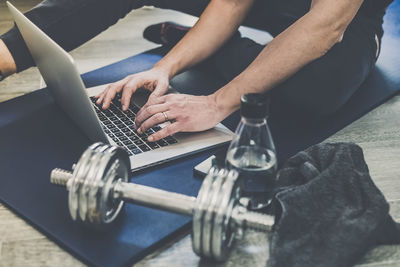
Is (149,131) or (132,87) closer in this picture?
(149,131)

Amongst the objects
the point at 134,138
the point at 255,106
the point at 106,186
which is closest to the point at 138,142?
the point at 134,138

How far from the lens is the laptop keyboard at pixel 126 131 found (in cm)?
114

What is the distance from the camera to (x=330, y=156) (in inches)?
40.4

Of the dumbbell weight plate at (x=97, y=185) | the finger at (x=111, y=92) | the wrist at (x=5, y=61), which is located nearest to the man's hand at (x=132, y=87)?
the finger at (x=111, y=92)

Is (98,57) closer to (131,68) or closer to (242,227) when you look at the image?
(131,68)

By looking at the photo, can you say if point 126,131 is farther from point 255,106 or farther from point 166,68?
point 255,106

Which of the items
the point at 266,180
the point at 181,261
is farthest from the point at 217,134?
the point at 181,261

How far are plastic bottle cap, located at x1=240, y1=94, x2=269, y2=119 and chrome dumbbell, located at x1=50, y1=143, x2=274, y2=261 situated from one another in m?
0.11

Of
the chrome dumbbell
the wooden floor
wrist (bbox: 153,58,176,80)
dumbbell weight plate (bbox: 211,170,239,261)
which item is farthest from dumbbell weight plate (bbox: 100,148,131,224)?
wrist (bbox: 153,58,176,80)

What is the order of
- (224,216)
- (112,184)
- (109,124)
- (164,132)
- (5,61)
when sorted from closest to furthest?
(224,216), (112,184), (164,132), (109,124), (5,61)

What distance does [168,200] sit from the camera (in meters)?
0.85

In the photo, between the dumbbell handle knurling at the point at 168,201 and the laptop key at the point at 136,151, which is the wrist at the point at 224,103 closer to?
the laptop key at the point at 136,151

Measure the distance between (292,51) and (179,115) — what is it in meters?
0.30

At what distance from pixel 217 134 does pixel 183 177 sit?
0.49 feet
